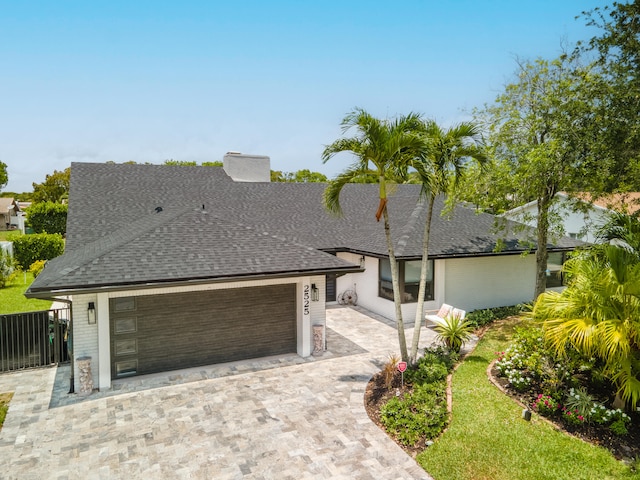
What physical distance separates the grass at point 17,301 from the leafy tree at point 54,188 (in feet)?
135

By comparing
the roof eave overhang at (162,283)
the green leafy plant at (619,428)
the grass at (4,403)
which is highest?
the roof eave overhang at (162,283)

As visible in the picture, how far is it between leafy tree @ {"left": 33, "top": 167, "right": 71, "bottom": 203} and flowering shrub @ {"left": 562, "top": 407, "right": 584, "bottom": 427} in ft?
217

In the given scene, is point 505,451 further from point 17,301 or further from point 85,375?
point 17,301

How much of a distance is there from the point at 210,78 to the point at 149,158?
52.7 meters

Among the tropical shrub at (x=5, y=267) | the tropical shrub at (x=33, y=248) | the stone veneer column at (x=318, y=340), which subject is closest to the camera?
the stone veneer column at (x=318, y=340)

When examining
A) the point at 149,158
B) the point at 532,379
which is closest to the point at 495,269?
the point at 532,379

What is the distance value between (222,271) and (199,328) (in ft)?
6.20

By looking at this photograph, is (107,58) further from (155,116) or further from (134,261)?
(134,261)

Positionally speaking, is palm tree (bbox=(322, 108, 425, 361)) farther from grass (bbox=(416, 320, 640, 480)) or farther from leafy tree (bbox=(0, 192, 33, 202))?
leafy tree (bbox=(0, 192, 33, 202))

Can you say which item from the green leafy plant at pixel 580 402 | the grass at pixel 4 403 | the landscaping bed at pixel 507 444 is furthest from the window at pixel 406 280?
the grass at pixel 4 403

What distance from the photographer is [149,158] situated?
6366cm

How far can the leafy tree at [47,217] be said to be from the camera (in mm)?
36000

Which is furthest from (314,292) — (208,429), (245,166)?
(245,166)

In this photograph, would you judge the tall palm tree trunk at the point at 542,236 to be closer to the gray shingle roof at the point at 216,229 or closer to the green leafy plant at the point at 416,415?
the gray shingle roof at the point at 216,229
